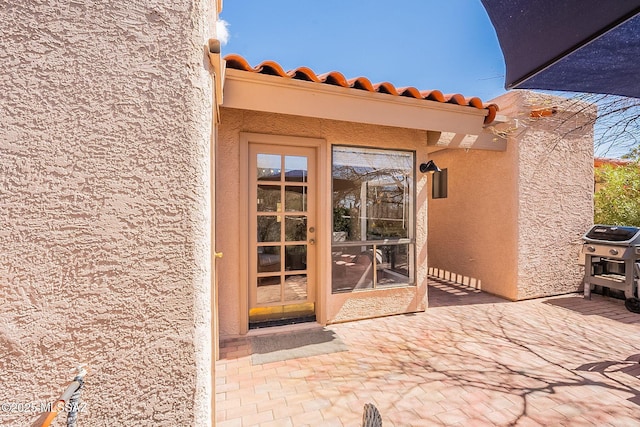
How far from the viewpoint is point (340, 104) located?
15.4ft

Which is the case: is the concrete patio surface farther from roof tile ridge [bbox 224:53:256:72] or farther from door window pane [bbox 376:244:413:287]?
roof tile ridge [bbox 224:53:256:72]

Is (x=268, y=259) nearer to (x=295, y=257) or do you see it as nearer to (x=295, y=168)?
(x=295, y=257)

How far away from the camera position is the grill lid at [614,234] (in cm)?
636

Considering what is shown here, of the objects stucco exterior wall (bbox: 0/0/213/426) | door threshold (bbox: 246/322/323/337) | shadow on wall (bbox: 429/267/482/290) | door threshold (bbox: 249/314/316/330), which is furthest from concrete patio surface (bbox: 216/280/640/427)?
shadow on wall (bbox: 429/267/482/290)

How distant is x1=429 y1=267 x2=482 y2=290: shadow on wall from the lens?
7972 mm

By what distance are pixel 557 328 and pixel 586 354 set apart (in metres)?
1.02

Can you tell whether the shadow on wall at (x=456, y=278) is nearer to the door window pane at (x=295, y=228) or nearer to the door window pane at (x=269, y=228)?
the door window pane at (x=295, y=228)

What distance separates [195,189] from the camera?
1.66 m

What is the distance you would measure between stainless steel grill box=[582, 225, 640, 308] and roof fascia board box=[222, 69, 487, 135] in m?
4.30

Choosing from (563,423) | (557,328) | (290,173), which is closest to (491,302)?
(557,328)

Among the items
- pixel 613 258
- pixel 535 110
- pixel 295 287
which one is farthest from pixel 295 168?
pixel 613 258

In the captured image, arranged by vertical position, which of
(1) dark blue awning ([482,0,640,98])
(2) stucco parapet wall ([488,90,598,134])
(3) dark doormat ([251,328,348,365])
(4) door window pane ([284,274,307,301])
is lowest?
(3) dark doormat ([251,328,348,365])

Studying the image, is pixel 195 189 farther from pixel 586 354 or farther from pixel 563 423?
pixel 586 354

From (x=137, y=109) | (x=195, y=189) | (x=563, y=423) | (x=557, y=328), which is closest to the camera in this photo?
(x=137, y=109)
